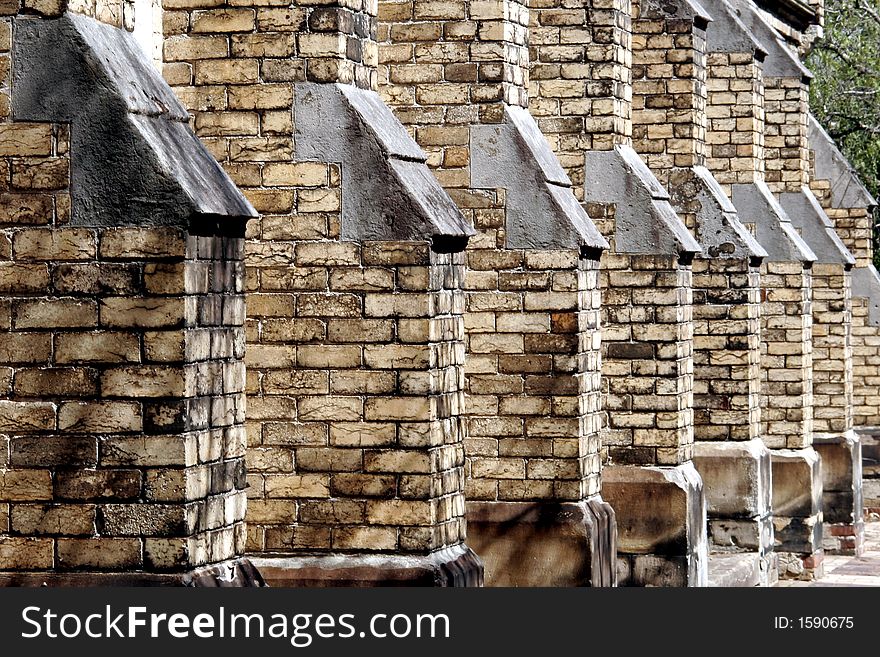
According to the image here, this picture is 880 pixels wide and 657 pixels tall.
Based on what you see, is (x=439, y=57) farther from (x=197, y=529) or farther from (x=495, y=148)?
(x=197, y=529)

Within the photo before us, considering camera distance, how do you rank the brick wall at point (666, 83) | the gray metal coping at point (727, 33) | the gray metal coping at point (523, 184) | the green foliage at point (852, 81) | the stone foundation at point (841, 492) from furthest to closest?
the green foliage at point (852, 81) → the stone foundation at point (841, 492) → the gray metal coping at point (727, 33) → the brick wall at point (666, 83) → the gray metal coping at point (523, 184)

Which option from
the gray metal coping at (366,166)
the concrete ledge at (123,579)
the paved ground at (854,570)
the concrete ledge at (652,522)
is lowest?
the paved ground at (854,570)

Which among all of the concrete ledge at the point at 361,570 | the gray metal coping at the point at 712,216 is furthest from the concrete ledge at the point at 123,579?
the gray metal coping at the point at 712,216

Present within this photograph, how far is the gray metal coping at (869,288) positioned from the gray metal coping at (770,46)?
13.2 ft

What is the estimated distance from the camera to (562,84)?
11.8m

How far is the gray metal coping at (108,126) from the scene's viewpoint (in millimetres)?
6625

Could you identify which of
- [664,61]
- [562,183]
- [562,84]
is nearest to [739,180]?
[664,61]

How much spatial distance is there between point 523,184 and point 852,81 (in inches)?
624

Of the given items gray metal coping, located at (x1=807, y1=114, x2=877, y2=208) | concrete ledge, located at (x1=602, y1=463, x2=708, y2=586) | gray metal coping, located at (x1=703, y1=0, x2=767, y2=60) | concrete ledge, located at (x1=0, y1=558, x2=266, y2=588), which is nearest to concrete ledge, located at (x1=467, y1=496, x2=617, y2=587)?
concrete ledge, located at (x1=602, y1=463, x2=708, y2=586)

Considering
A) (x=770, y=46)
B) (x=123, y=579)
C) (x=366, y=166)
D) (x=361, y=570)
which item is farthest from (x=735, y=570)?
(x=123, y=579)

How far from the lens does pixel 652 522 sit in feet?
41.2

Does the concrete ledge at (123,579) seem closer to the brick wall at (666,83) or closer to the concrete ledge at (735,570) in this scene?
the concrete ledge at (735,570)

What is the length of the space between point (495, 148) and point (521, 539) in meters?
2.12

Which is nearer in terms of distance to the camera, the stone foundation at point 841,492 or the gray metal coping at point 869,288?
the stone foundation at point 841,492
